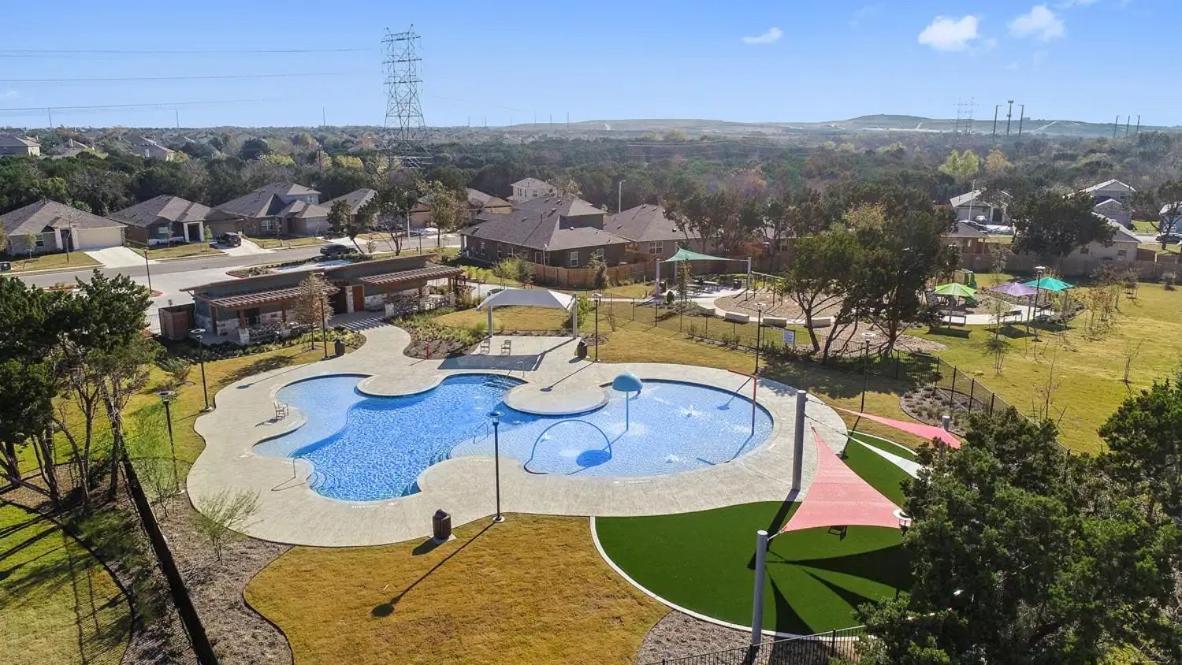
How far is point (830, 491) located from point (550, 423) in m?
12.4

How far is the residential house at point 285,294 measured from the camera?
3616cm

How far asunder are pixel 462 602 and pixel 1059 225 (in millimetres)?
56605

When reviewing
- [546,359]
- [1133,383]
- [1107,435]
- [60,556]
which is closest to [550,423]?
[546,359]

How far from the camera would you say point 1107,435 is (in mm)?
16703

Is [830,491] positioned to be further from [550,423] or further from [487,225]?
[487,225]

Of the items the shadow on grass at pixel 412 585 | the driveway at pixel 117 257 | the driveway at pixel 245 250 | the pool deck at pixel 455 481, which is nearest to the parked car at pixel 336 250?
the driveway at pixel 245 250

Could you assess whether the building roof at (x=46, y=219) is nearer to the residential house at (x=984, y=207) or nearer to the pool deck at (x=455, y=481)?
Answer: the pool deck at (x=455, y=481)

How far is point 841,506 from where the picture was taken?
16250 mm

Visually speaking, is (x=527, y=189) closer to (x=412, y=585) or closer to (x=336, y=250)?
(x=336, y=250)

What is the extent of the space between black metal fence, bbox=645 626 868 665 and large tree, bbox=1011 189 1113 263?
5236 centimetres

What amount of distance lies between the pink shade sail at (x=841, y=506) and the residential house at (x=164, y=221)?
67.6 meters

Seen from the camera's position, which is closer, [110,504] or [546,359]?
[110,504]

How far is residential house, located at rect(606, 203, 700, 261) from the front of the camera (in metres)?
59.4

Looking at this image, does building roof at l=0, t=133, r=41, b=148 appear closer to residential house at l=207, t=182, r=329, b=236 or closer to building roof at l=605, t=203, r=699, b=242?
residential house at l=207, t=182, r=329, b=236
